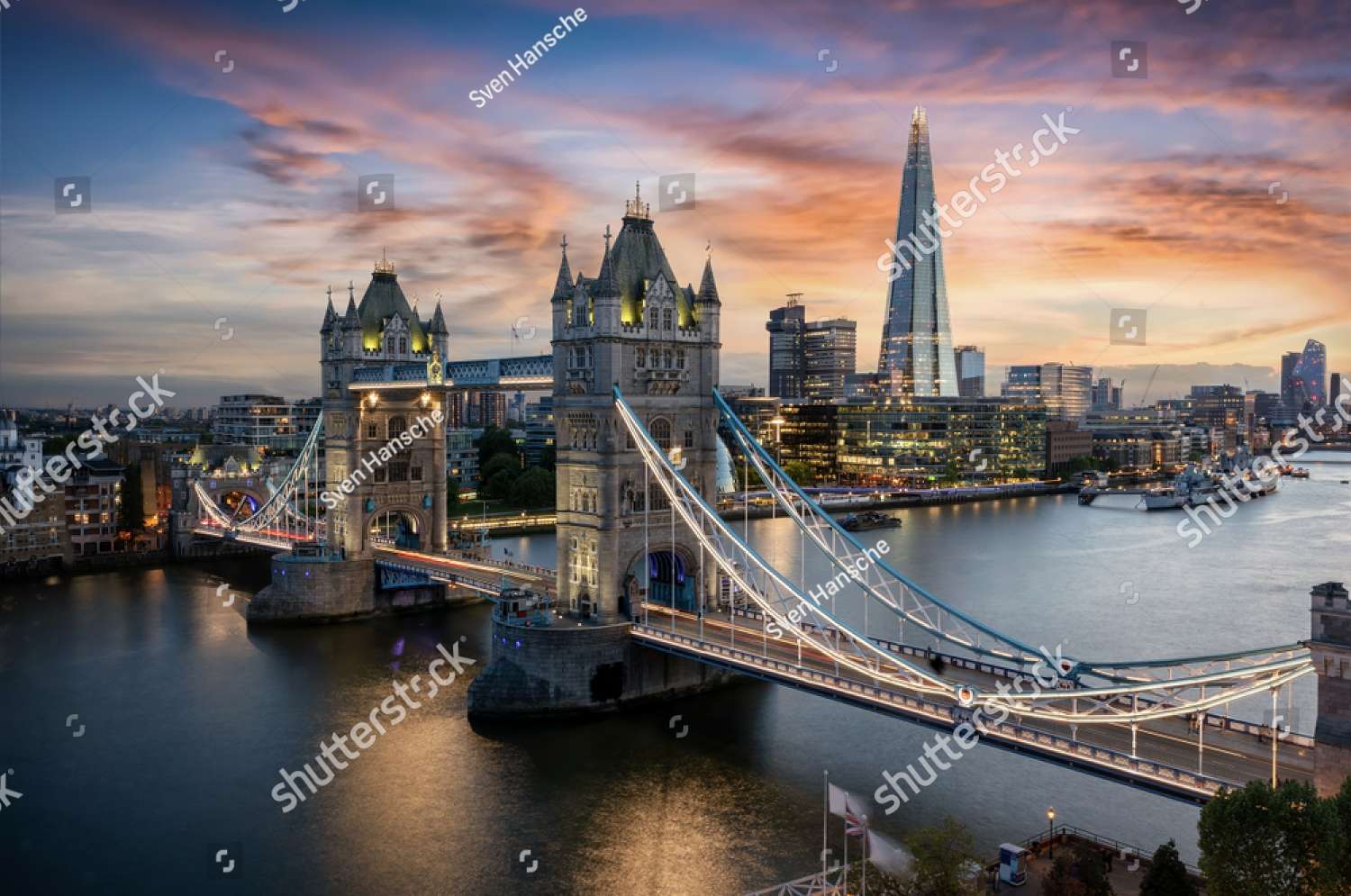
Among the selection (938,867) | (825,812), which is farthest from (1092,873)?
(825,812)

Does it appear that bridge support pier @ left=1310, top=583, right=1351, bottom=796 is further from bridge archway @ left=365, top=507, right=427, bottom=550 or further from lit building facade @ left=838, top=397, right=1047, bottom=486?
lit building facade @ left=838, top=397, right=1047, bottom=486

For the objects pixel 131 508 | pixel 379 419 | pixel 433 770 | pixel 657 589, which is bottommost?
pixel 433 770

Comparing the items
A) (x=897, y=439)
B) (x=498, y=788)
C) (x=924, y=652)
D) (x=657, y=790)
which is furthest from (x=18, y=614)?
(x=897, y=439)

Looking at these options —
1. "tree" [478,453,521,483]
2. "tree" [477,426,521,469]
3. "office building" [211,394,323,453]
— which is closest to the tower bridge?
"tree" [478,453,521,483]

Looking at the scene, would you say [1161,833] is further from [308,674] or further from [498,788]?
[308,674]

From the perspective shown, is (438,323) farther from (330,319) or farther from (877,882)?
(877,882)

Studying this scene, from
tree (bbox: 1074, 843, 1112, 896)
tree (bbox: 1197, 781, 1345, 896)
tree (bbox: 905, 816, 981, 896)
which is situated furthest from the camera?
tree (bbox: 1074, 843, 1112, 896)

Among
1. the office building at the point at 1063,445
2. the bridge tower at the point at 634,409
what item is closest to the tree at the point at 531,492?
the bridge tower at the point at 634,409
